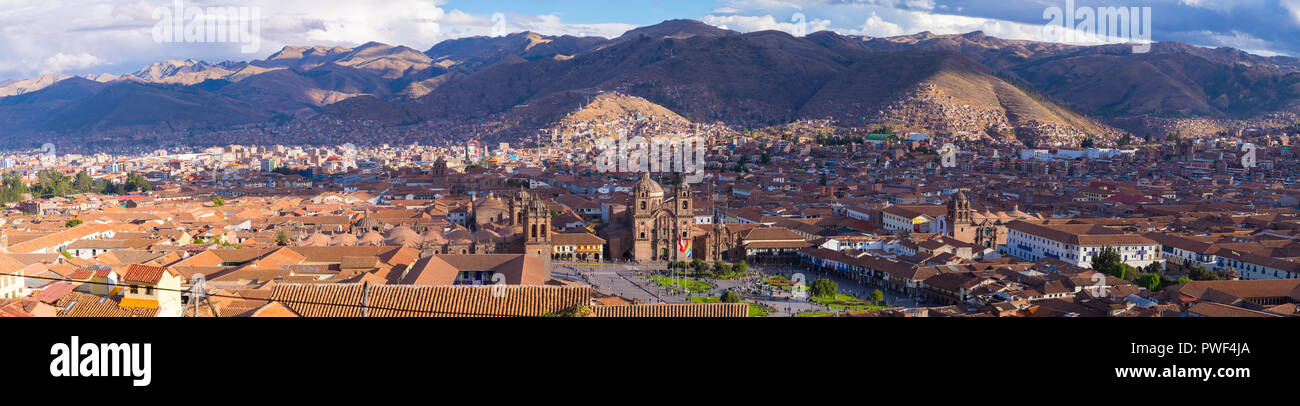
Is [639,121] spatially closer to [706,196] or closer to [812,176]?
[812,176]

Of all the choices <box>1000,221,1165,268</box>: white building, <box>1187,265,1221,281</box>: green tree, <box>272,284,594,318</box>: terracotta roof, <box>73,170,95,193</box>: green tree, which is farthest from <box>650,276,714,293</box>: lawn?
<box>73,170,95,193</box>: green tree

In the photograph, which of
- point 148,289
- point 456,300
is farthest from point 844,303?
point 148,289

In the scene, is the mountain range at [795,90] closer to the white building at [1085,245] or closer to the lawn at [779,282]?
the white building at [1085,245]

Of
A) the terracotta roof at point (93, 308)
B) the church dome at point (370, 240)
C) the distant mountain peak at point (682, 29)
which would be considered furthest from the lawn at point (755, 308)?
the distant mountain peak at point (682, 29)

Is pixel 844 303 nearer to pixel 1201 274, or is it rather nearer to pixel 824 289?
pixel 824 289
